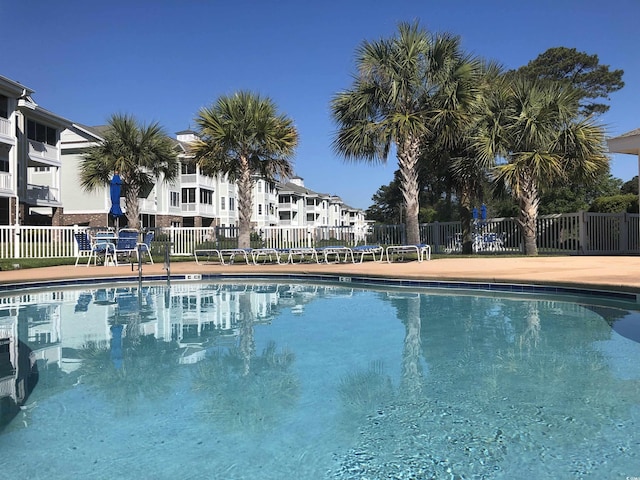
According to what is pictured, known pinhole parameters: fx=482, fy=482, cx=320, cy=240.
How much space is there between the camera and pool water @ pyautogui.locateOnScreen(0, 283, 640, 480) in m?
2.54

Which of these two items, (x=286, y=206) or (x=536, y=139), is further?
(x=286, y=206)

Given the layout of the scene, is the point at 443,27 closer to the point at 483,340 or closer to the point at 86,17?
the point at 86,17

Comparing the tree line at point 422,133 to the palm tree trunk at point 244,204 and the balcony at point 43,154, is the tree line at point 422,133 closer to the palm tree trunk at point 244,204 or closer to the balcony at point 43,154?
the palm tree trunk at point 244,204

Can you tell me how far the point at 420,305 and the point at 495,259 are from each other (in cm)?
810

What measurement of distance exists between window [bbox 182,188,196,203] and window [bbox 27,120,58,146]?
1388 cm

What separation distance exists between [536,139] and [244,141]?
9.18 meters

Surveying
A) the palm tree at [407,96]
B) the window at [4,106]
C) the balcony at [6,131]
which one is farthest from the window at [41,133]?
the palm tree at [407,96]

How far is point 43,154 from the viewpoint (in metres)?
25.1

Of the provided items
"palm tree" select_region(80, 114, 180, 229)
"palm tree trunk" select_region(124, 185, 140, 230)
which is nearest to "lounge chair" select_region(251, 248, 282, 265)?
"palm tree trunk" select_region(124, 185, 140, 230)

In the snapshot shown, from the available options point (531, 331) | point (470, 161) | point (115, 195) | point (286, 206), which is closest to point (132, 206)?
point (115, 195)

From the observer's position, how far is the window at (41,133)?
24625mm

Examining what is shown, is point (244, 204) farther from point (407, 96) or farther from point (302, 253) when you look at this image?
point (407, 96)

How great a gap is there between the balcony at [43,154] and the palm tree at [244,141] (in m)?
13.0

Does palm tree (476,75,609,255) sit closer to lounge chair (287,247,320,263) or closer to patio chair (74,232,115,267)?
lounge chair (287,247,320,263)
